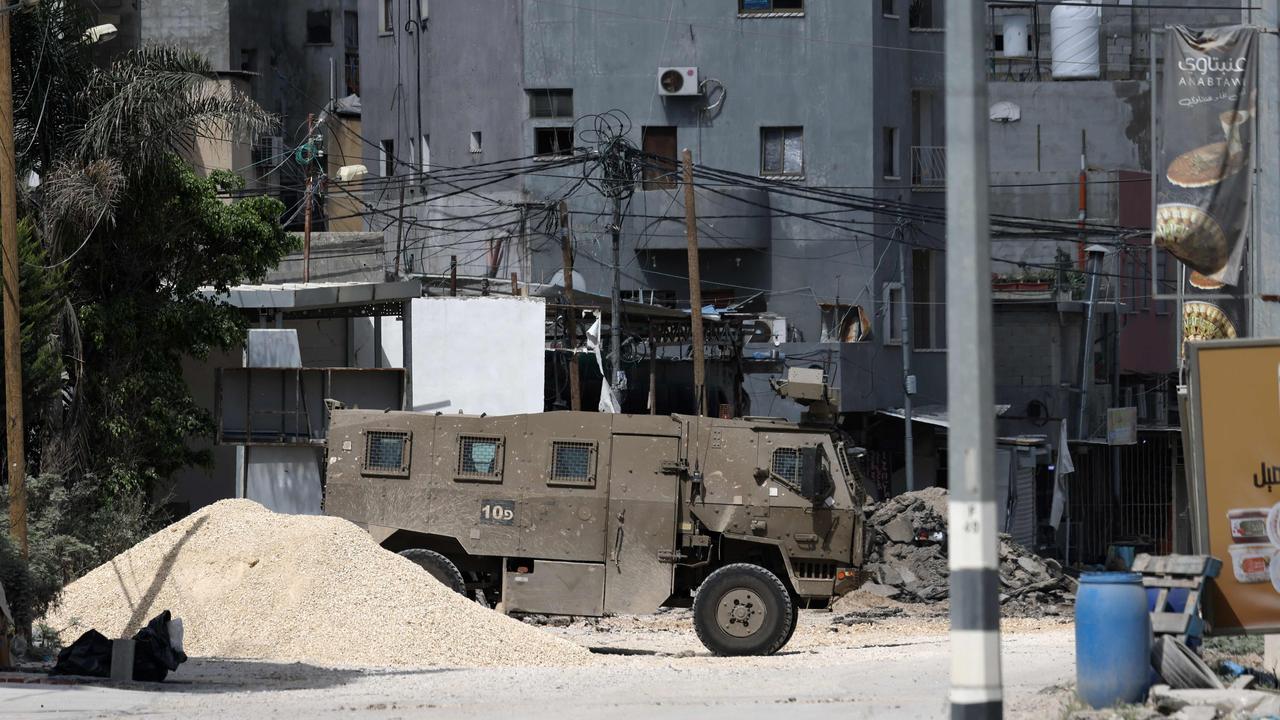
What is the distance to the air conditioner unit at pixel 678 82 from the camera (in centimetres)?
3466

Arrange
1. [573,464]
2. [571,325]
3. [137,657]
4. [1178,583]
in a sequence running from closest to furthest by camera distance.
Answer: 1. [1178,583]
2. [137,657]
3. [573,464]
4. [571,325]

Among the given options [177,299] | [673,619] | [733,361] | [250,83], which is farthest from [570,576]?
[250,83]

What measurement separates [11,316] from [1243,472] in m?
11.5

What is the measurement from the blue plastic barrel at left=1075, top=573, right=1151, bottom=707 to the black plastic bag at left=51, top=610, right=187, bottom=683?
7838 mm

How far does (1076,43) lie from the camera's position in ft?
147

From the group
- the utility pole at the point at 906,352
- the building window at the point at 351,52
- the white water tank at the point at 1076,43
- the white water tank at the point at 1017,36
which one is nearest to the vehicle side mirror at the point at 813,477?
the utility pole at the point at 906,352

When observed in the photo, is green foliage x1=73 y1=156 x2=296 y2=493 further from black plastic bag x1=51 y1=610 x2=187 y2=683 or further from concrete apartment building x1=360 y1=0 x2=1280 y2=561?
concrete apartment building x1=360 y1=0 x2=1280 y2=561

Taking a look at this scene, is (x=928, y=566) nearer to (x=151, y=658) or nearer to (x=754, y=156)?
(x=754, y=156)

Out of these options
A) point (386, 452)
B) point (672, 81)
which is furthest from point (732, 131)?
point (386, 452)

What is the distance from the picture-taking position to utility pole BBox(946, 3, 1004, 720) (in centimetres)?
715

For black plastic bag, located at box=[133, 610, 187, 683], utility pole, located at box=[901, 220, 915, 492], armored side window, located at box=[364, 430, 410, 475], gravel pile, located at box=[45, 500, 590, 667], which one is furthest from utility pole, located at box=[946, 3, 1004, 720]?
utility pole, located at box=[901, 220, 915, 492]

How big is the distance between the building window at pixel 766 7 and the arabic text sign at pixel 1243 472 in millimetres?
24882

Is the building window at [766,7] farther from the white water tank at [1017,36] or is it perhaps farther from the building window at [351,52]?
the building window at [351,52]

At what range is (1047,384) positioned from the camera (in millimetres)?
38812
